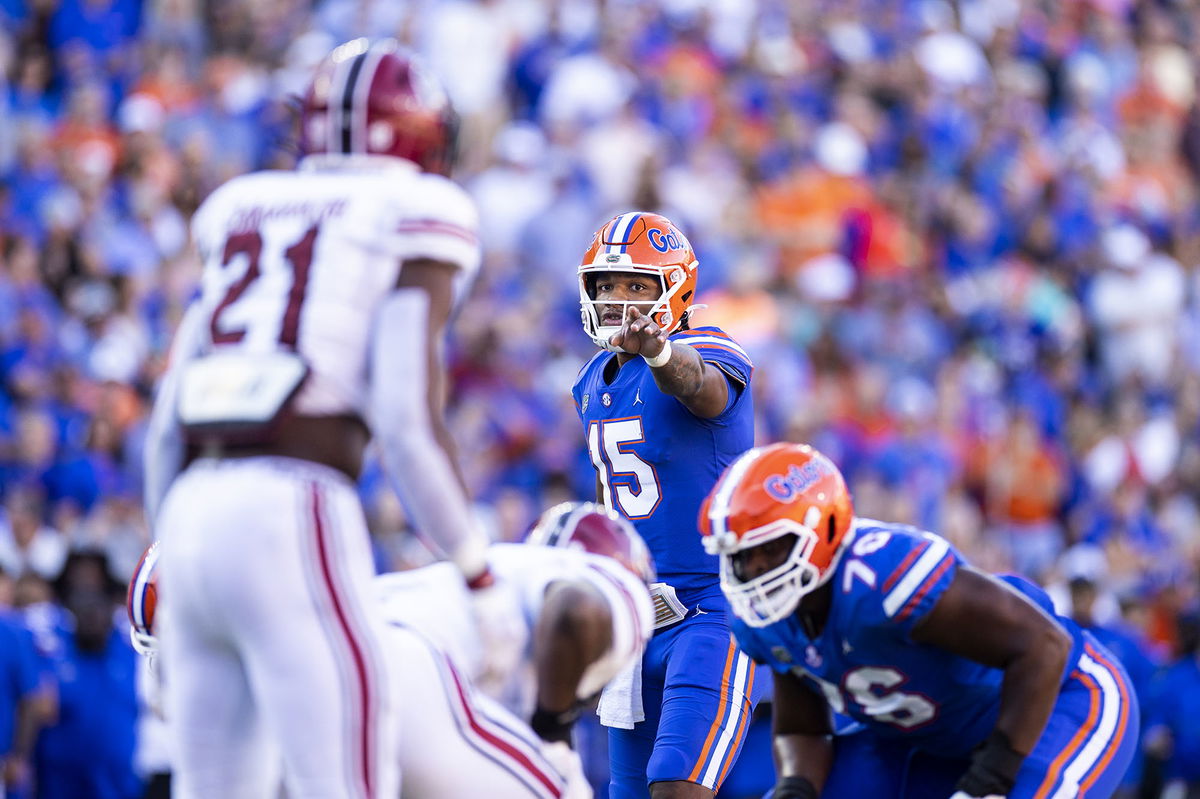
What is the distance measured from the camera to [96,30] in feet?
41.6

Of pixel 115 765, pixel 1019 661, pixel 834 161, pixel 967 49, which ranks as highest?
pixel 967 49

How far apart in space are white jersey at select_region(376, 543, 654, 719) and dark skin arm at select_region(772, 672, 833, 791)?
628 mm

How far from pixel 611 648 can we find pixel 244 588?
2.88 ft

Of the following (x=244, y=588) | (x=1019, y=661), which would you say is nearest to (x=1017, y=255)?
(x=1019, y=661)

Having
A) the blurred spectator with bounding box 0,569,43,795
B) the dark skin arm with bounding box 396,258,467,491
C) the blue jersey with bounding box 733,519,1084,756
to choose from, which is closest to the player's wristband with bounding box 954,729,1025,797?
the blue jersey with bounding box 733,519,1084,756

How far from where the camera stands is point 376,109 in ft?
13.1

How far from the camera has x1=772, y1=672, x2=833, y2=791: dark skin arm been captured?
468 centimetres

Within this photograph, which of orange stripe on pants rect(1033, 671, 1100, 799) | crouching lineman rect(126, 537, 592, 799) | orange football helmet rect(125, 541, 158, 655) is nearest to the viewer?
crouching lineman rect(126, 537, 592, 799)

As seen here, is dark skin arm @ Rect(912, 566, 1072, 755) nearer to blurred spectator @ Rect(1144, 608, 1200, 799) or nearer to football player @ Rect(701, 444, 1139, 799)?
football player @ Rect(701, 444, 1139, 799)

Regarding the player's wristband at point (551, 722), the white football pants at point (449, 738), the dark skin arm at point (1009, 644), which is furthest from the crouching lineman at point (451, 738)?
the dark skin arm at point (1009, 644)

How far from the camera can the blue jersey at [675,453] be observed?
18.4ft

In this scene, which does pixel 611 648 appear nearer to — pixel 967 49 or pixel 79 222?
pixel 79 222

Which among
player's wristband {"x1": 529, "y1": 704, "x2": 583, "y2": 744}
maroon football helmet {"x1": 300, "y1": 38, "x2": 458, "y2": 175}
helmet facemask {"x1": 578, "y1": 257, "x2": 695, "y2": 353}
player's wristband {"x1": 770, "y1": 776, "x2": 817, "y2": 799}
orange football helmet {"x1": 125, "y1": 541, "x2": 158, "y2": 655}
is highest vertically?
maroon football helmet {"x1": 300, "y1": 38, "x2": 458, "y2": 175}

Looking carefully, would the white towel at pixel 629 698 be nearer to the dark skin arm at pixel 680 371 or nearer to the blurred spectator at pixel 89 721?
the dark skin arm at pixel 680 371
